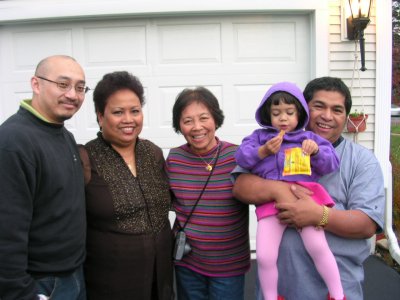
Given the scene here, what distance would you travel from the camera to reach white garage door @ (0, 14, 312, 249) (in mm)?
3713

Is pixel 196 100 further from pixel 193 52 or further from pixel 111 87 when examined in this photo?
pixel 193 52

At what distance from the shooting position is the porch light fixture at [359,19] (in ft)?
11.1

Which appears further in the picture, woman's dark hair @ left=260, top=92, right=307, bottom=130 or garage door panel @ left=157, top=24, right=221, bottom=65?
garage door panel @ left=157, top=24, right=221, bottom=65

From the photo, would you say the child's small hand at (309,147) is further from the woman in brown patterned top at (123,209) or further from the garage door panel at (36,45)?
the garage door panel at (36,45)

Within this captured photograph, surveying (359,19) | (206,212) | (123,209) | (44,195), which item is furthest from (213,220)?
(359,19)

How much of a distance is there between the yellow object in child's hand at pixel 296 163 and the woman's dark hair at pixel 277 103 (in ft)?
0.52

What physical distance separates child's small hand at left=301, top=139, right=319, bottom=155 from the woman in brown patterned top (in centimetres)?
76

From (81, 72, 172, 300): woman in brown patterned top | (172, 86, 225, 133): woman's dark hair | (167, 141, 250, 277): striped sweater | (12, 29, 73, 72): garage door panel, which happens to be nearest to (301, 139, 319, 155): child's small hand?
(167, 141, 250, 277): striped sweater

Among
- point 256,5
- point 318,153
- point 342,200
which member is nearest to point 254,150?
point 318,153

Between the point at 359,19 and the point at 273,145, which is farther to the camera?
the point at 359,19

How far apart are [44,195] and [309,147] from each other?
1.12 m

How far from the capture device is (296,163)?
5.46ft

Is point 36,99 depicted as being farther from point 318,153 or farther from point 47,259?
point 318,153

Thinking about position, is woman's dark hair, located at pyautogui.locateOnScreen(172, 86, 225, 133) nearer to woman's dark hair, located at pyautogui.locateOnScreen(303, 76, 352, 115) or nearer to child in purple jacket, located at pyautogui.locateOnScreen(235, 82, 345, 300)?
child in purple jacket, located at pyautogui.locateOnScreen(235, 82, 345, 300)
